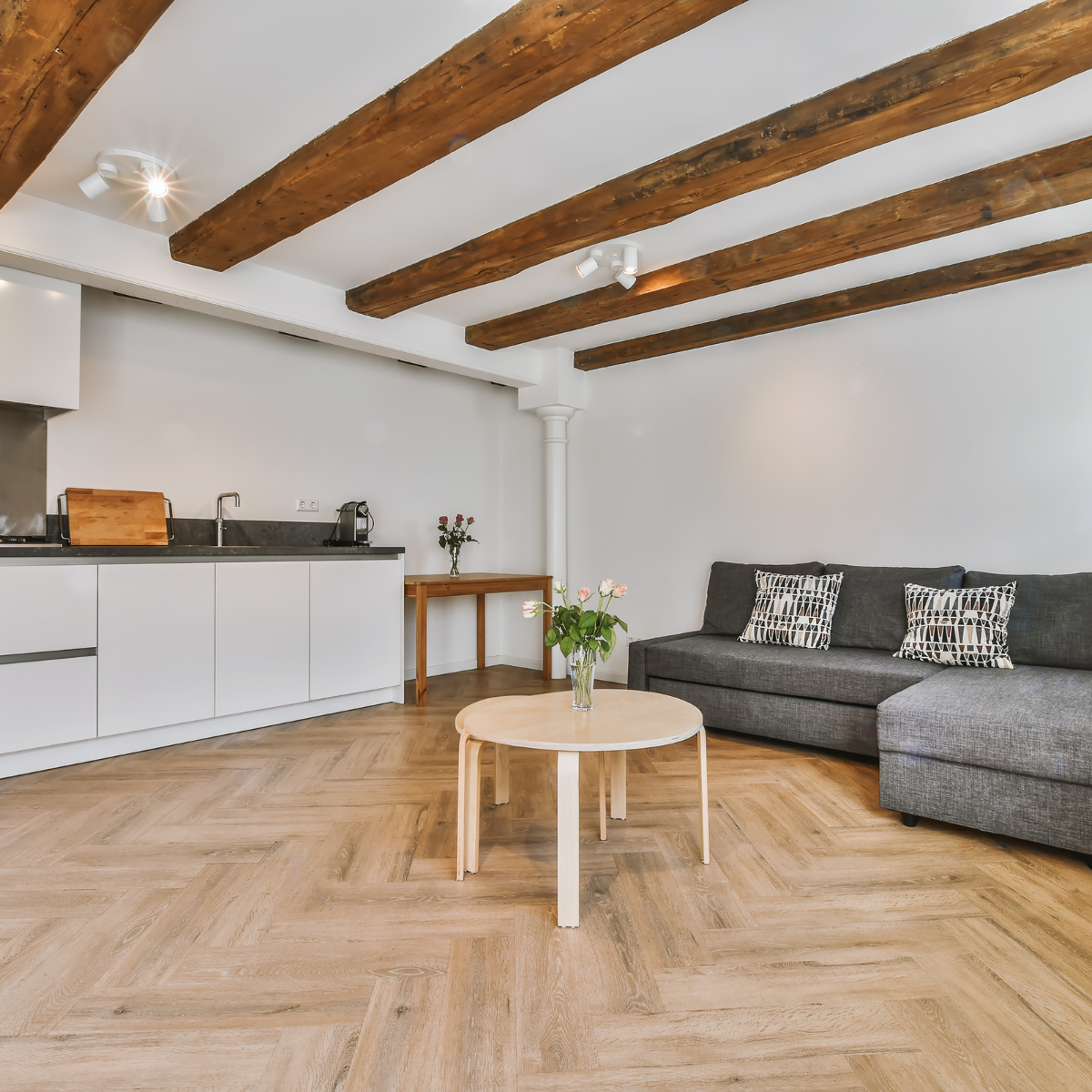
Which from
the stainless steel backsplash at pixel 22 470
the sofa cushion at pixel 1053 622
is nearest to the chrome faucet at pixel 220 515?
the stainless steel backsplash at pixel 22 470

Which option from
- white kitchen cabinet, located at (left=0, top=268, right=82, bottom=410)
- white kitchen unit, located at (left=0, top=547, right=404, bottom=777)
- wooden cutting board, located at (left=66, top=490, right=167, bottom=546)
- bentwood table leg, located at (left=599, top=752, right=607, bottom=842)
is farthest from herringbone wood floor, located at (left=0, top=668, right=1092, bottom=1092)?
white kitchen cabinet, located at (left=0, top=268, right=82, bottom=410)

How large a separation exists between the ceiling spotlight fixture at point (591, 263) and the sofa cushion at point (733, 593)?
6.41 feet

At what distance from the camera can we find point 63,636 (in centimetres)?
316

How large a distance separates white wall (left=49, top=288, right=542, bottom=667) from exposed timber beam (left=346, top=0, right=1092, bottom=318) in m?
1.68

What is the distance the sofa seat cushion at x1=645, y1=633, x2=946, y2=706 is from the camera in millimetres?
3250

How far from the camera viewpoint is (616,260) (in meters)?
3.48

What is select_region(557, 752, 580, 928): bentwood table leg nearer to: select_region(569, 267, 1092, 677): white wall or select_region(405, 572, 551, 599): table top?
select_region(405, 572, 551, 599): table top

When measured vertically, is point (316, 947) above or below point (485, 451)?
below

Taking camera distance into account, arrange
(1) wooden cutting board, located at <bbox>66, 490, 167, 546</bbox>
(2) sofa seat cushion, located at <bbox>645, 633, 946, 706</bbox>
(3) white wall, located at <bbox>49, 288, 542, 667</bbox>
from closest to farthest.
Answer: (2) sofa seat cushion, located at <bbox>645, 633, 946, 706</bbox> → (1) wooden cutting board, located at <bbox>66, 490, 167, 546</bbox> → (3) white wall, located at <bbox>49, 288, 542, 667</bbox>

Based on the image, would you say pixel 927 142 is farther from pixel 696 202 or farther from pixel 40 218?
pixel 40 218

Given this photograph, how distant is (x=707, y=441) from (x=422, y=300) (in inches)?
79.2

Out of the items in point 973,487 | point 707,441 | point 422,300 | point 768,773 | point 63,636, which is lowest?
point 768,773

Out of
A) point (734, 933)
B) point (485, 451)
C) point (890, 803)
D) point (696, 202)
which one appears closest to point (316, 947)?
point (734, 933)

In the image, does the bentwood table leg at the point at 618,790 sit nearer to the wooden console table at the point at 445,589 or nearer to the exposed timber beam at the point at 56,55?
the wooden console table at the point at 445,589
